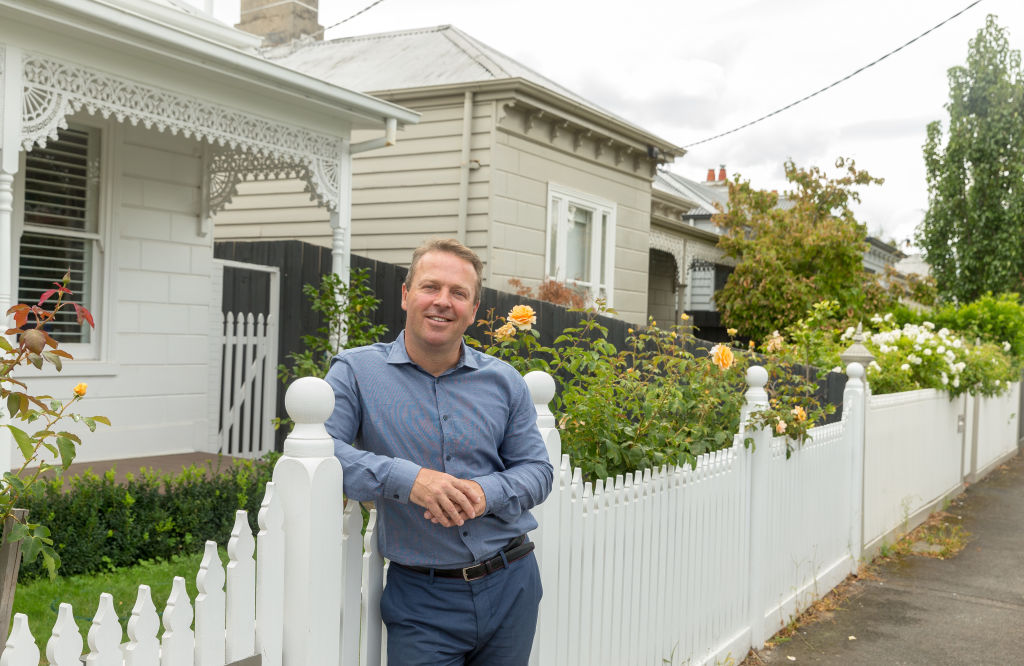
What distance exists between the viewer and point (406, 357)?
2637 millimetres

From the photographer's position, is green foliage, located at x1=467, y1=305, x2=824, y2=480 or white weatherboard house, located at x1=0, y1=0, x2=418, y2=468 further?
white weatherboard house, located at x1=0, y1=0, x2=418, y2=468

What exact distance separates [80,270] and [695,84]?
7365 centimetres

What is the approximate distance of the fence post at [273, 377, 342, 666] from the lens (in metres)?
2.23

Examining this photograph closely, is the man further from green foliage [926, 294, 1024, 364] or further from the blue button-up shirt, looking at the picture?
green foliage [926, 294, 1024, 364]

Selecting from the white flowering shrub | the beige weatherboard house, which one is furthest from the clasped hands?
the beige weatherboard house

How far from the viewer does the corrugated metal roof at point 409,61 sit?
1262 cm

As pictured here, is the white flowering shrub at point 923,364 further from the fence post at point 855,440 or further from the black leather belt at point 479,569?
the black leather belt at point 479,569

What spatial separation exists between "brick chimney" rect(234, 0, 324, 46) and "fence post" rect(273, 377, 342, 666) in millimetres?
15924

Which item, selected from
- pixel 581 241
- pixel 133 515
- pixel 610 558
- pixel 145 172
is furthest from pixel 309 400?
pixel 581 241

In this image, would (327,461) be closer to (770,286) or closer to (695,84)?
(770,286)

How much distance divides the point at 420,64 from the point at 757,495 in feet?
31.7

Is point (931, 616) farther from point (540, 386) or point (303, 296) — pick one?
point (303, 296)

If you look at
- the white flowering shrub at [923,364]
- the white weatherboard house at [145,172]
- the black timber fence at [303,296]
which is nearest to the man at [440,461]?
the white weatherboard house at [145,172]

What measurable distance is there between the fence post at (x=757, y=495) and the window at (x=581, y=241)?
24.7 ft
